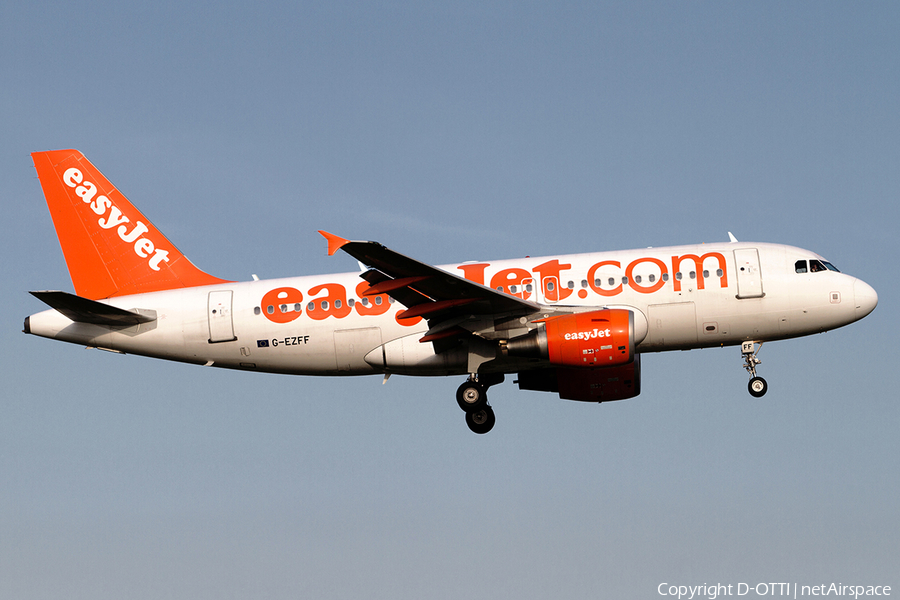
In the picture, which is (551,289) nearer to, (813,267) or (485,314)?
(485,314)

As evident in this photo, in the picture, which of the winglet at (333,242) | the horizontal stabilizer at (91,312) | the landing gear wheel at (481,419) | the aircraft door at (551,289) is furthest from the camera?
the landing gear wheel at (481,419)

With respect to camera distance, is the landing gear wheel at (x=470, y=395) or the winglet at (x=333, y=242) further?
the landing gear wheel at (x=470, y=395)

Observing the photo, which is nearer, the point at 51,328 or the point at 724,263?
the point at 724,263

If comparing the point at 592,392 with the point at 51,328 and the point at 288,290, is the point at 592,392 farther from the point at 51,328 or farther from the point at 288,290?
the point at 51,328

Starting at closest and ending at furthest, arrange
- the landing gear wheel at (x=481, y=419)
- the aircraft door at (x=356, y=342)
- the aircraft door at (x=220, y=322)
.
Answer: the aircraft door at (x=356, y=342), the aircraft door at (x=220, y=322), the landing gear wheel at (x=481, y=419)

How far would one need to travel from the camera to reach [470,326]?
2856cm

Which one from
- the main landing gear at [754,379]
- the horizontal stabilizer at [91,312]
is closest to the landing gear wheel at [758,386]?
the main landing gear at [754,379]

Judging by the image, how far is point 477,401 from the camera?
1191 inches

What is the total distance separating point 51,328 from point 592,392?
1726cm

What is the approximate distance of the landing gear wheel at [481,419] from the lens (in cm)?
3128

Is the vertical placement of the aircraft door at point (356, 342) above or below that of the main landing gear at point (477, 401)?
above

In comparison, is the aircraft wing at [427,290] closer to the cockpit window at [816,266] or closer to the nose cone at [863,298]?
the cockpit window at [816,266]

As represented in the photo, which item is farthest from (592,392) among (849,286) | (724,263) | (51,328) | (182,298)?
(51,328)

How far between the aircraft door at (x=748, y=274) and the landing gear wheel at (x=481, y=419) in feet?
27.7
